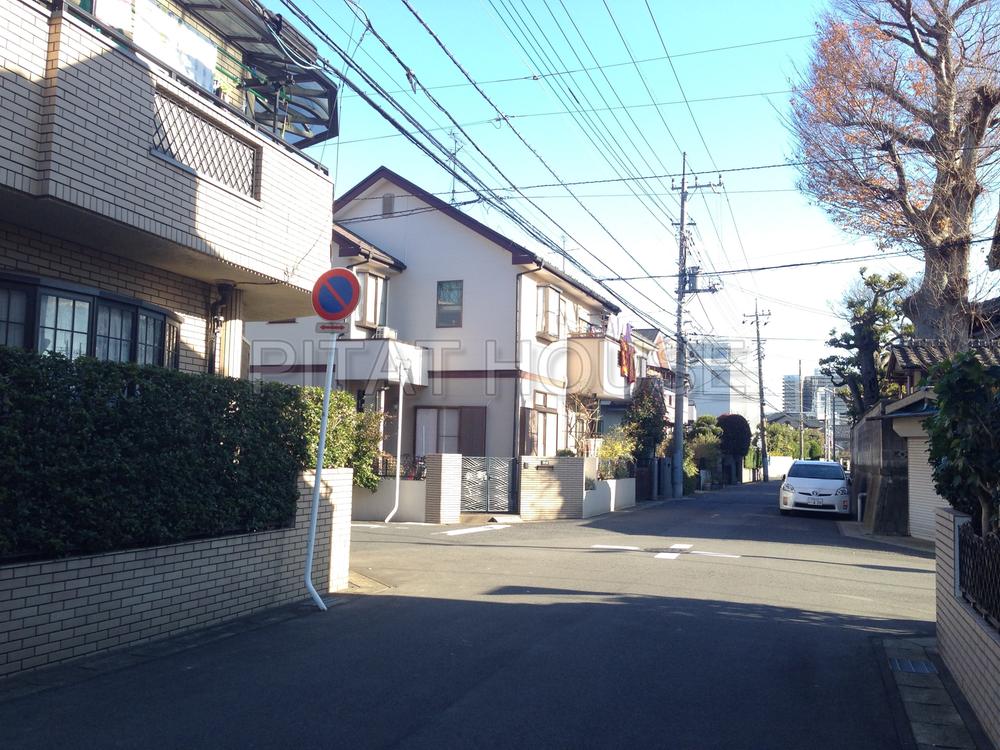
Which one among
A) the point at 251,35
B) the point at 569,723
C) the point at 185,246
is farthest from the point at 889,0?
the point at 569,723

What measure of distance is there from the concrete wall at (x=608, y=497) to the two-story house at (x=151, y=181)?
1183 centimetres

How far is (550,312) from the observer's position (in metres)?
25.6

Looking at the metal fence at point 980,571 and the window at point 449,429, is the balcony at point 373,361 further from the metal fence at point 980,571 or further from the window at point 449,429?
the metal fence at point 980,571

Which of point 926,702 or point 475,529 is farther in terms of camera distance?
point 475,529

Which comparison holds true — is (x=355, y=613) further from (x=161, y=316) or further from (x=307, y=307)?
(x=307, y=307)

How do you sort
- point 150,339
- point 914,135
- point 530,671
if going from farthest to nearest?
point 914,135 → point 150,339 → point 530,671

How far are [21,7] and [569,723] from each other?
7.37 metres

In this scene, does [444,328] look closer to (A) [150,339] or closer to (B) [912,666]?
(A) [150,339]

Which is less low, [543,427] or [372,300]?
[372,300]

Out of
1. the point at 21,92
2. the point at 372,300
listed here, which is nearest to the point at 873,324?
the point at 372,300

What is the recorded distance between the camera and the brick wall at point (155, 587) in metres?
6.03

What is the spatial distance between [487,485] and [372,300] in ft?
20.9

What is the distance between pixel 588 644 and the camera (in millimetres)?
7531

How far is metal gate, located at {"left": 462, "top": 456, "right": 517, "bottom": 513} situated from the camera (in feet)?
68.3
